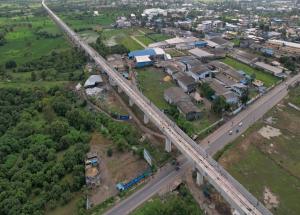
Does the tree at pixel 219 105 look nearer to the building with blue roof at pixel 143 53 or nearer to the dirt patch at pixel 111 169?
the dirt patch at pixel 111 169

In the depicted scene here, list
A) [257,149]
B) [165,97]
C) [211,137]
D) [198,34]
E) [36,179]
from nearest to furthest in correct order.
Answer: [36,179], [257,149], [211,137], [165,97], [198,34]

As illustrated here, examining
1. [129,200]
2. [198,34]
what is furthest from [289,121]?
[198,34]

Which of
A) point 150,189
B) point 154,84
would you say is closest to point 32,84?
point 154,84

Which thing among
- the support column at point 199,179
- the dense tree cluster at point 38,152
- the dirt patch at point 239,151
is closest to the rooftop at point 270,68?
the dirt patch at point 239,151

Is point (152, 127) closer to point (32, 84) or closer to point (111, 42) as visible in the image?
point (32, 84)

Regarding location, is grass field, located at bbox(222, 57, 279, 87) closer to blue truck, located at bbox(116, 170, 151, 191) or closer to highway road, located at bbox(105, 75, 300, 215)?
highway road, located at bbox(105, 75, 300, 215)

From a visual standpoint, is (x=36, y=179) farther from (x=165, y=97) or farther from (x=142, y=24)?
(x=142, y=24)

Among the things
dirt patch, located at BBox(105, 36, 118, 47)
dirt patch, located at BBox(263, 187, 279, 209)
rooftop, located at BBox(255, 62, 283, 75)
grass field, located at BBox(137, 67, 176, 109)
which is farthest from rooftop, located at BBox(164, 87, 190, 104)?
dirt patch, located at BBox(105, 36, 118, 47)
